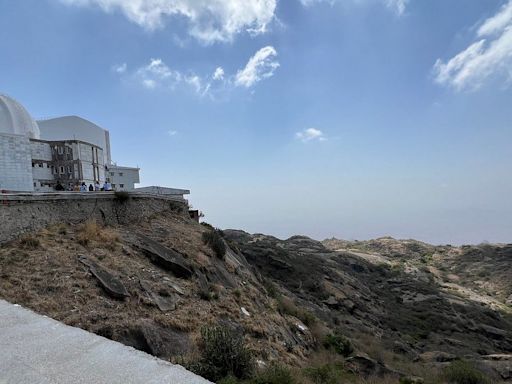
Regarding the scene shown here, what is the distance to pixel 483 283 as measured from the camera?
64250mm

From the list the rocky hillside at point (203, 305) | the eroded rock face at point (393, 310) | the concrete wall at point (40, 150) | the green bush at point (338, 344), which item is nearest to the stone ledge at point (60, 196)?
the rocky hillside at point (203, 305)

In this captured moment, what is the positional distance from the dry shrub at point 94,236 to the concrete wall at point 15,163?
20.2 m

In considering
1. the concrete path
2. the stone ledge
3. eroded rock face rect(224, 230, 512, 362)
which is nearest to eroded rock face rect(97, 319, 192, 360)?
the concrete path

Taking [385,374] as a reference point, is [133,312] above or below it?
above

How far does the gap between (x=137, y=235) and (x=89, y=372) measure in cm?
1237

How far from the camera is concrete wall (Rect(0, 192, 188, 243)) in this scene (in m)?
12.9

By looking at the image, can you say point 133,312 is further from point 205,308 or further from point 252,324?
point 252,324

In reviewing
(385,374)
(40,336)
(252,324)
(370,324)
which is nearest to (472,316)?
(370,324)

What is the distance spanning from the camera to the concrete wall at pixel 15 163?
29891 millimetres

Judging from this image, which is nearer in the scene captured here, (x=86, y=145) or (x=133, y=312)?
(x=133, y=312)

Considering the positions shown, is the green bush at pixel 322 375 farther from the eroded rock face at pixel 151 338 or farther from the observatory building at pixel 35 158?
the observatory building at pixel 35 158

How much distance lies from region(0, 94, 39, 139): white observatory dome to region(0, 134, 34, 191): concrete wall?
5.60 metres

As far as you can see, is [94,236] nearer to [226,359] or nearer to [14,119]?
[226,359]

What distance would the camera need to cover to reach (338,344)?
16672 millimetres
